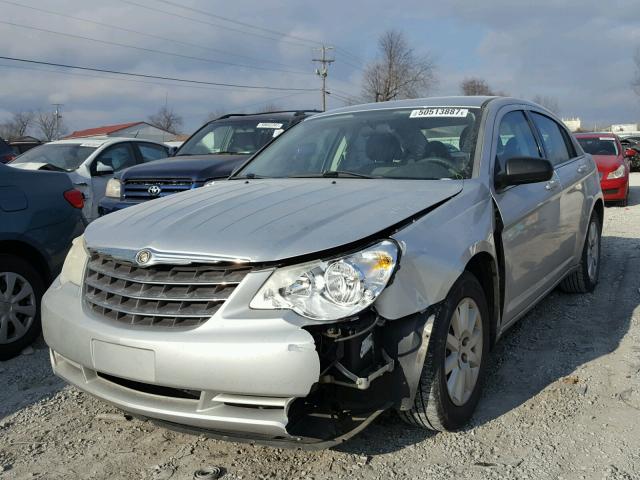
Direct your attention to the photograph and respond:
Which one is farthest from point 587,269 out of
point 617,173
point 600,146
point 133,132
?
point 133,132

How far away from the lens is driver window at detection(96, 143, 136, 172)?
9.61 meters

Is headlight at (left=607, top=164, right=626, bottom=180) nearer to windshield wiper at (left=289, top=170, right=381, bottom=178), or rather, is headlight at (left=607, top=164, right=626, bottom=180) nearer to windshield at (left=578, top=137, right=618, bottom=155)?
windshield at (left=578, top=137, right=618, bottom=155)

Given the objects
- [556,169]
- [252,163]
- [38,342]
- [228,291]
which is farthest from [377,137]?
[38,342]

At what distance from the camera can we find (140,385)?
2738mm

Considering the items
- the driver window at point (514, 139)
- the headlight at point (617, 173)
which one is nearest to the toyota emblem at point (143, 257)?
the driver window at point (514, 139)

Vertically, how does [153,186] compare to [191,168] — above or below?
below

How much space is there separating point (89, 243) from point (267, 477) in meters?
1.43

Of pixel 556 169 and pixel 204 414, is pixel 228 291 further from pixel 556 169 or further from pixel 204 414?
pixel 556 169

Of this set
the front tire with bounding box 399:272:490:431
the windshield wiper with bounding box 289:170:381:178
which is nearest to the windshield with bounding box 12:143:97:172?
the windshield wiper with bounding box 289:170:381:178

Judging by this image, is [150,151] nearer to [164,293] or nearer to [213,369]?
[164,293]

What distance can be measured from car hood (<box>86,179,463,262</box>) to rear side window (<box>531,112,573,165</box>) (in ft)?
5.77

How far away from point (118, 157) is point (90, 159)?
2.20 ft

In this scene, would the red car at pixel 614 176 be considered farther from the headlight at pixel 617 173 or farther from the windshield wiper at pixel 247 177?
the windshield wiper at pixel 247 177

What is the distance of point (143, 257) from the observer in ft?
8.96
